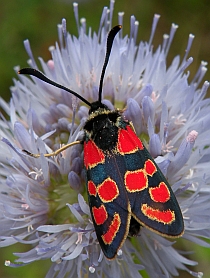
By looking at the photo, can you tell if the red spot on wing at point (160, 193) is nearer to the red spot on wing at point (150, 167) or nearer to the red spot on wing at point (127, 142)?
the red spot on wing at point (150, 167)

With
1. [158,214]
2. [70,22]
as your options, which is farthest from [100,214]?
[70,22]

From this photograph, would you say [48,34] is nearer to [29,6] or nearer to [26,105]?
[29,6]

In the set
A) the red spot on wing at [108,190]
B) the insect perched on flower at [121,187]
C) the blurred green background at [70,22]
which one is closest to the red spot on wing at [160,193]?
the insect perched on flower at [121,187]

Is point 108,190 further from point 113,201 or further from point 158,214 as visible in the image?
point 158,214

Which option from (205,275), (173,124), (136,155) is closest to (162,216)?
(136,155)

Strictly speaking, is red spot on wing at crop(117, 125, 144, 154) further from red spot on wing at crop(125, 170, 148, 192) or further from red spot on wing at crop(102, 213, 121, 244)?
red spot on wing at crop(102, 213, 121, 244)

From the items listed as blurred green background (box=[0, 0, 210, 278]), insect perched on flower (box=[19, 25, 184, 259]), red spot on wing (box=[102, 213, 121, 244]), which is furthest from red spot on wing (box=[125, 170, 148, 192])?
blurred green background (box=[0, 0, 210, 278])
